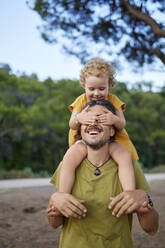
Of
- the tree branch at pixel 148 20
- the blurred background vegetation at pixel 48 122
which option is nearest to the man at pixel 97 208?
the tree branch at pixel 148 20

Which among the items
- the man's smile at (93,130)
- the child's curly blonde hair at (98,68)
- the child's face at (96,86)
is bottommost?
the man's smile at (93,130)

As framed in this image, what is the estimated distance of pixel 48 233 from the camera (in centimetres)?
393

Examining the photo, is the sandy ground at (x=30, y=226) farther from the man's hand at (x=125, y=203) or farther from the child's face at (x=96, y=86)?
the man's hand at (x=125, y=203)

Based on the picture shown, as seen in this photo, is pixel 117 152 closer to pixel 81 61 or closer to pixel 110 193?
pixel 110 193

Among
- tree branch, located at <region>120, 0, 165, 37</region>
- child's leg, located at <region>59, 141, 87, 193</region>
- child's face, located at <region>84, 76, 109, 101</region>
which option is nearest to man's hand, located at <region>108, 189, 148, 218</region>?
child's leg, located at <region>59, 141, 87, 193</region>

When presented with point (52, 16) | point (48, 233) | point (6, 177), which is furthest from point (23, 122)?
point (48, 233)

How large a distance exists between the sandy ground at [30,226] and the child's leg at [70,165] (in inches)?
82.5

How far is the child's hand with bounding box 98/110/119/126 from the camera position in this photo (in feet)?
5.72

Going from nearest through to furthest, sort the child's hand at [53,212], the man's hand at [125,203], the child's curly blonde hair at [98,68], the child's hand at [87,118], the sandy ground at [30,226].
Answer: the man's hand at [125,203] < the child's hand at [53,212] < the child's hand at [87,118] < the child's curly blonde hair at [98,68] < the sandy ground at [30,226]

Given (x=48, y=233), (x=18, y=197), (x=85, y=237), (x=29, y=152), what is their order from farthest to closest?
1. (x=29, y=152)
2. (x=18, y=197)
3. (x=48, y=233)
4. (x=85, y=237)

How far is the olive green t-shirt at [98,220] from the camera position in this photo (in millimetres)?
1688

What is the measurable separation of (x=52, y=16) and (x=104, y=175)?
19.2ft

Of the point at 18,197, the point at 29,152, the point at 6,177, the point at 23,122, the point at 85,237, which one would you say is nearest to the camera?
the point at 85,237

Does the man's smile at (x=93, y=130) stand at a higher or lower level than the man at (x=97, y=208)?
higher
